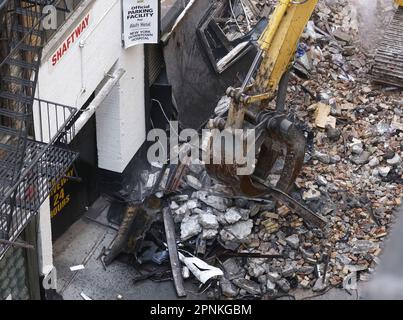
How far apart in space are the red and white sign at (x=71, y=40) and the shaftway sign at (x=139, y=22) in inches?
64.0

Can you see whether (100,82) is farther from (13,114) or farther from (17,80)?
(13,114)

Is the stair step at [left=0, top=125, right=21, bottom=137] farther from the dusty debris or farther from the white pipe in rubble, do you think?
the dusty debris

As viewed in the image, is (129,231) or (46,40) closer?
(46,40)

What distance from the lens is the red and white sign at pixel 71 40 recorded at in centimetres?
1036

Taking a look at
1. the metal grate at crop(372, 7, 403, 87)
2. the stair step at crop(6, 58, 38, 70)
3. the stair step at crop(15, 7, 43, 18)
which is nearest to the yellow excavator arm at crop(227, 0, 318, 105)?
the stair step at crop(15, 7, 43, 18)

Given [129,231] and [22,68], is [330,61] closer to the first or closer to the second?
[129,231]

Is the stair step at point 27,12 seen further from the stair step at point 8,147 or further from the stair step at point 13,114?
the stair step at point 8,147

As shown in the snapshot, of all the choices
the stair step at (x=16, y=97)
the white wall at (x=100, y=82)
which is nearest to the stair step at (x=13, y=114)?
the stair step at (x=16, y=97)

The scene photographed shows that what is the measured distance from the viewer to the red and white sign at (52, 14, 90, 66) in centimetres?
1036

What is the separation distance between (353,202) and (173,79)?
4545 millimetres

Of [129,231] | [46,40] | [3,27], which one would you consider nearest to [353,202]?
[129,231]

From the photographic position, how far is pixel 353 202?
44.0ft

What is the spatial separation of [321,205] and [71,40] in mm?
5561

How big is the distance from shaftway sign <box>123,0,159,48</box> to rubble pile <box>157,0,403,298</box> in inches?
108
